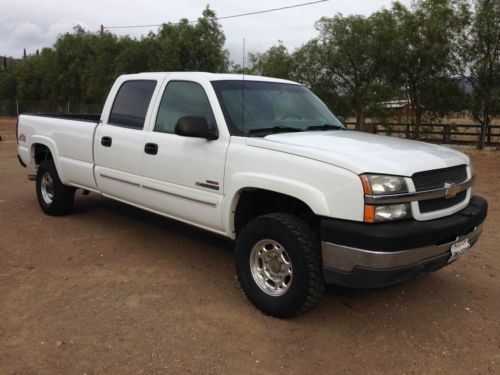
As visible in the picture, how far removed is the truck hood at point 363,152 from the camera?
3.35 metres

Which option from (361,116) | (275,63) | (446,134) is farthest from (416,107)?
(275,63)

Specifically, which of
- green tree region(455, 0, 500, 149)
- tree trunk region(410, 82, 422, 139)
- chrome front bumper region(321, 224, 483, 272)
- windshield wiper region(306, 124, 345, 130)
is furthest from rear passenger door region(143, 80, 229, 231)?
tree trunk region(410, 82, 422, 139)

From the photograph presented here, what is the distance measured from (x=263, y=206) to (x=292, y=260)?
0.78m

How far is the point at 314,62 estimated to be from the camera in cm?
2141

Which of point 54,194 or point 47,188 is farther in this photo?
point 47,188

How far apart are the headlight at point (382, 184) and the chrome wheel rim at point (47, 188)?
4.82 metres

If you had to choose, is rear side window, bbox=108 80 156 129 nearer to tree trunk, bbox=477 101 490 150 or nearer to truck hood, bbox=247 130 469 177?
truck hood, bbox=247 130 469 177

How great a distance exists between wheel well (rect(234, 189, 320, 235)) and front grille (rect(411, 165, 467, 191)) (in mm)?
839

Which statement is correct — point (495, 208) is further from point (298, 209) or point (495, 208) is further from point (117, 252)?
point (117, 252)

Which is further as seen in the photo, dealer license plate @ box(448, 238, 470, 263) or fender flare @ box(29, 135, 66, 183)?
fender flare @ box(29, 135, 66, 183)

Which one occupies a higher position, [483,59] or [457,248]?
[483,59]

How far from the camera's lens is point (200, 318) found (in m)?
3.83

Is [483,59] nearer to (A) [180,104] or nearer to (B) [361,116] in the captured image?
(B) [361,116]

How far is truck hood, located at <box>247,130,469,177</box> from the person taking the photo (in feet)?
11.0
